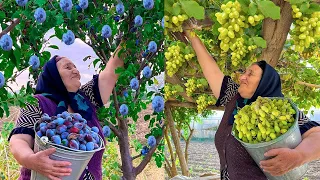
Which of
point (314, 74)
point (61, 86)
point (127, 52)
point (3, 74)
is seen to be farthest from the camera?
point (314, 74)

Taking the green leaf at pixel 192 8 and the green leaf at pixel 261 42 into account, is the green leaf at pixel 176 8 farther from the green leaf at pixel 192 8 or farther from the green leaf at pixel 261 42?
the green leaf at pixel 261 42

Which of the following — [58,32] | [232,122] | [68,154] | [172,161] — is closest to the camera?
[68,154]

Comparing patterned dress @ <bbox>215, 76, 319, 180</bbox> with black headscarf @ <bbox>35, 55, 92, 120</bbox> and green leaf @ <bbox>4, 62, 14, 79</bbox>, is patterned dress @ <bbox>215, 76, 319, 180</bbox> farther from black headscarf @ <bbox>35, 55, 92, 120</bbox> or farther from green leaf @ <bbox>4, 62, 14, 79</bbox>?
green leaf @ <bbox>4, 62, 14, 79</bbox>

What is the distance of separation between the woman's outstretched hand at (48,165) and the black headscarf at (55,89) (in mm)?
184

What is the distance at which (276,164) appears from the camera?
3.65 feet

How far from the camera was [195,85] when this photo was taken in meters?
1.70

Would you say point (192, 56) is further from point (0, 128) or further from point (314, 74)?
point (314, 74)

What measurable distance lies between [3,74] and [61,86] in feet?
0.57

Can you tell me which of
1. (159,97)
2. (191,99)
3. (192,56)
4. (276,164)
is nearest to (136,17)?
(192,56)

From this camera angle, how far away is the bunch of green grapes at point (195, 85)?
1.67 m

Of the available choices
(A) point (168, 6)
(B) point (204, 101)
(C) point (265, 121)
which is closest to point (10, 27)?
(A) point (168, 6)

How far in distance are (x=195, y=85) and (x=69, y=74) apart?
2.05 feet

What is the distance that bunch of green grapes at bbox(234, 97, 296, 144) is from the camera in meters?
1.08

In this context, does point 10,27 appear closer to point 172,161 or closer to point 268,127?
point 268,127
